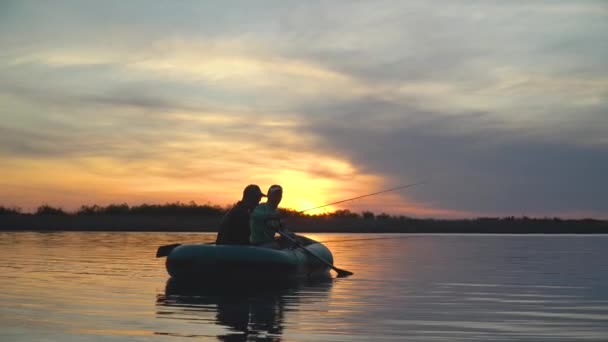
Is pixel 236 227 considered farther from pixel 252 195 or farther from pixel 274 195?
pixel 274 195

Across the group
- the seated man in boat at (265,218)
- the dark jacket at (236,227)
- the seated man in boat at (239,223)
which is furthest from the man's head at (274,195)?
the dark jacket at (236,227)

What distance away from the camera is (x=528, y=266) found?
69.5ft

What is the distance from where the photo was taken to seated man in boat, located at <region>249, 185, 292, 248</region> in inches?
612

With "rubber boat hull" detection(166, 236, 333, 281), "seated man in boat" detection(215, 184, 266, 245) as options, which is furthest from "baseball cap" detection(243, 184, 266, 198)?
"rubber boat hull" detection(166, 236, 333, 281)

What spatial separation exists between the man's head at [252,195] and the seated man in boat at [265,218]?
22.4 inches

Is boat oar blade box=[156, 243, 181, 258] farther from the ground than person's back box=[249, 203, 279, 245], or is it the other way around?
person's back box=[249, 203, 279, 245]

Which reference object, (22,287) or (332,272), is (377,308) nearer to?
(22,287)

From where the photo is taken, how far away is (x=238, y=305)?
36.7 feet

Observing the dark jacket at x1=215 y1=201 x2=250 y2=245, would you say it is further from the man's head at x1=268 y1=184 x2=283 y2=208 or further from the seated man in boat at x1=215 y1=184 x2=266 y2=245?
the man's head at x1=268 y1=184 x2=283 y2=208

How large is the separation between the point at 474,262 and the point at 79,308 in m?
15.1

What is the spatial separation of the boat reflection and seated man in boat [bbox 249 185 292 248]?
114 cm

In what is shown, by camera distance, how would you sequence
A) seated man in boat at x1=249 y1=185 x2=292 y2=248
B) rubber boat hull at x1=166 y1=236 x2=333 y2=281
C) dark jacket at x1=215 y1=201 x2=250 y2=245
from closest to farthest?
rubber boat hull at x1=166 y1=236 x2=333 y2=281 < dark jacket at x1=215 y1=201 x2=250 y2=245 < seated man in boat at x1=249 y1=185 x2=292 y2=248

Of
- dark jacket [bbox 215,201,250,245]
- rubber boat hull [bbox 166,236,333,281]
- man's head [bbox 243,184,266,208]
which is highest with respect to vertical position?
man's head [bbox 243,184,266,208]

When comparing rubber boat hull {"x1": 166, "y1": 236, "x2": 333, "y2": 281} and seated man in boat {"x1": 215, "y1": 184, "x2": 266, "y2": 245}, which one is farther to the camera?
seated man in boat {"x1": 215, "y1": 184, "x2": 266, "y2": 245}
